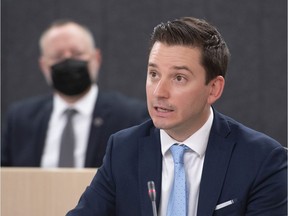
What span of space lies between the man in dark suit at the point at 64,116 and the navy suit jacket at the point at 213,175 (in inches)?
46.0

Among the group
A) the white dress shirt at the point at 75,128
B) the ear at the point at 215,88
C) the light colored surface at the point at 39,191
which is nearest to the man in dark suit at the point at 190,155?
the ear at the point at 215,88

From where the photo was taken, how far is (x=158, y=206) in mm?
2064

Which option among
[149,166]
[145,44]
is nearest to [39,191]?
[149,166]

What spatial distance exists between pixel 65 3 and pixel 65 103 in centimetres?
136

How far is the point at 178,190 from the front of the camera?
204cm

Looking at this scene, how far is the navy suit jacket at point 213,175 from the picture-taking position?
6.51 ft

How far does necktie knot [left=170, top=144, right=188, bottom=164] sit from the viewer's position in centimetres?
208

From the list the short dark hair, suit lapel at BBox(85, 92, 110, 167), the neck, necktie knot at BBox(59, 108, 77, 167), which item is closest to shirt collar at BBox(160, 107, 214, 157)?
the short dark hair

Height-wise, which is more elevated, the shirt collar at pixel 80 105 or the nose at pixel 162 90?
the nose at pixel 162 90

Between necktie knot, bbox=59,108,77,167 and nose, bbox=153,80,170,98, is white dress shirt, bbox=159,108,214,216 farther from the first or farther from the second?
necktie knot, bbox=59,108,77,167

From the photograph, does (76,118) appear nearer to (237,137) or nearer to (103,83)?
(103,83)

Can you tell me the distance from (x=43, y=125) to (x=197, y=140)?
1557 mm

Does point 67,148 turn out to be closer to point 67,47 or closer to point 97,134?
point 97,134

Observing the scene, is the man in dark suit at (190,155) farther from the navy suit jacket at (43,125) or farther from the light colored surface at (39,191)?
the navy suit jacket at (43,125)
